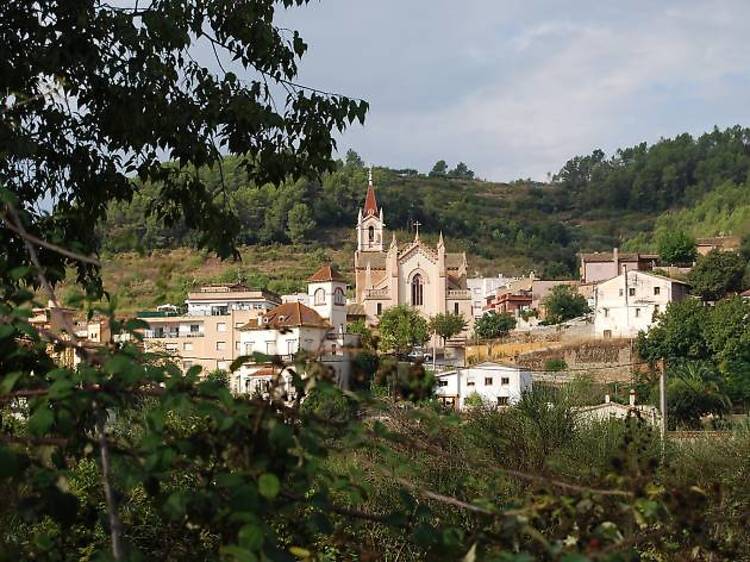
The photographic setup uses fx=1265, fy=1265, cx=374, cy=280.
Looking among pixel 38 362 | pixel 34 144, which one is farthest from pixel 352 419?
pixel 34 144

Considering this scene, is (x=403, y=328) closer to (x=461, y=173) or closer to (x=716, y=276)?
(x=716, y=276)

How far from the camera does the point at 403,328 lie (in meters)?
67.9

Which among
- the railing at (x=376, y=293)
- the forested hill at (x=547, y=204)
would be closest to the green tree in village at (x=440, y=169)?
the forested hill at (x=547, y=204)

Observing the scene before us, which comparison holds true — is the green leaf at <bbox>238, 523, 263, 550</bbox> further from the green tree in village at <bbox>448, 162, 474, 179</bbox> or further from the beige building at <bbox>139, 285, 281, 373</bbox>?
the green tree in village at <bbox>448, 162, 474, 179</bbox>

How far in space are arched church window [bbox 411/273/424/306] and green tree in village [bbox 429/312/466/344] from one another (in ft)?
22.4

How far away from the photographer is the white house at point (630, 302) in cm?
6731

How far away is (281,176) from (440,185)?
15912 cm

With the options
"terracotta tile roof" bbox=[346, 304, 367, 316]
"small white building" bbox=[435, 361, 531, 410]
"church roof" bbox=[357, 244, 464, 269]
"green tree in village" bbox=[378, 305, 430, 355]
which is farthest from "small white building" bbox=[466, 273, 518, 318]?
"small white building" bbox=[435, 361, 531, 410]

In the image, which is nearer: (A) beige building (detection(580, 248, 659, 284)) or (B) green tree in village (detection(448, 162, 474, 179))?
(A) beige building (detection(580, 248, 659, 284))

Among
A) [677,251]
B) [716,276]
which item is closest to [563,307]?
[716,276]

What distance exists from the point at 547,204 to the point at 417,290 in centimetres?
8796

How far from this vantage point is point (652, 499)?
10.8 ft

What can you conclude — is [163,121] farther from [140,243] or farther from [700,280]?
[700,280]

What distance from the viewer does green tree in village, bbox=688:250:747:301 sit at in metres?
71.0
